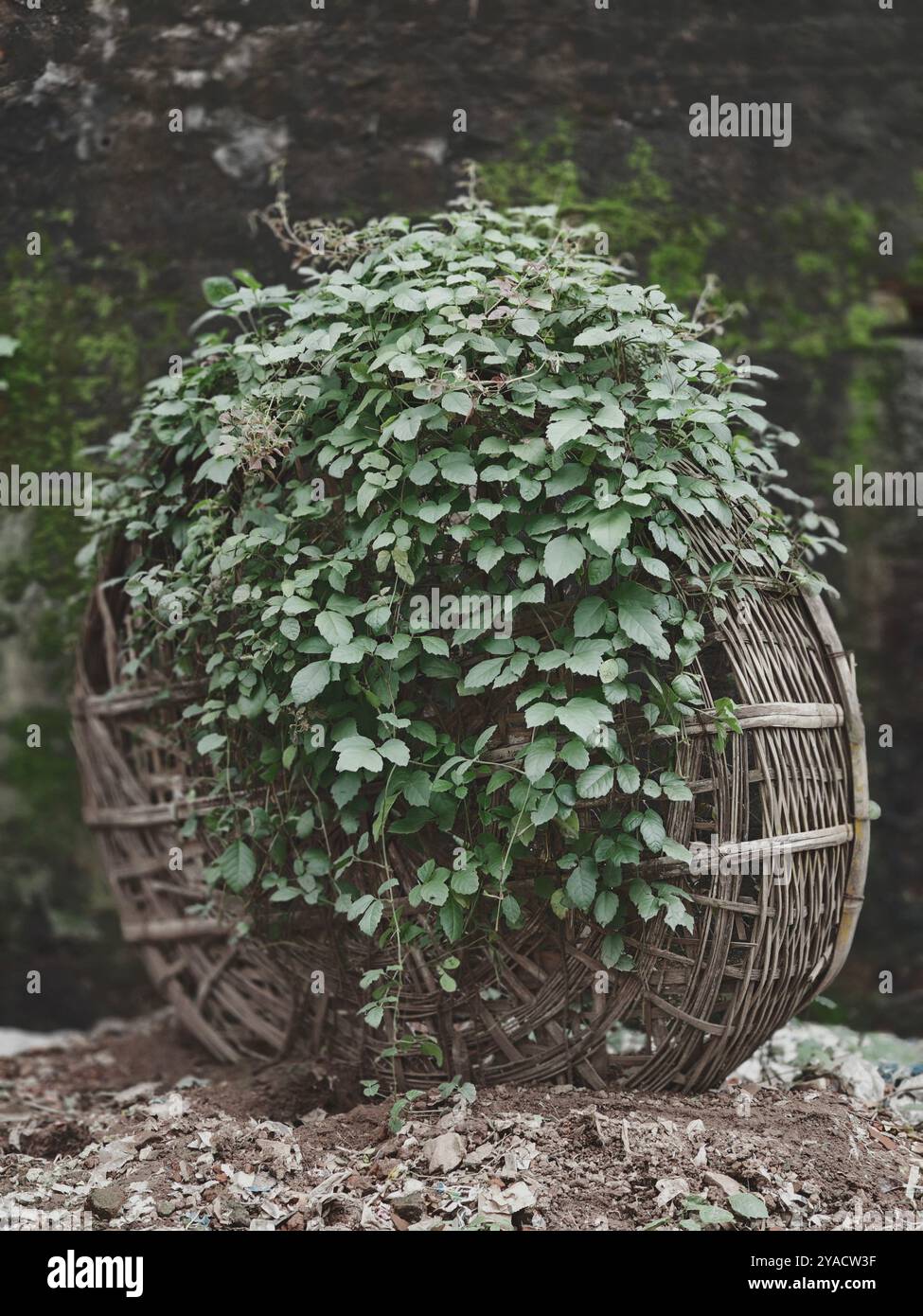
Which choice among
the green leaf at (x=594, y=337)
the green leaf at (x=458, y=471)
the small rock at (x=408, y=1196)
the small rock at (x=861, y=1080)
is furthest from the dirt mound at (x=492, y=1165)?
the green leaf at (x=594, y=337)

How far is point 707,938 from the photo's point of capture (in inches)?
92.9

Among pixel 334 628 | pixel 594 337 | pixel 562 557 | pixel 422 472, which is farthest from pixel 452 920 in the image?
pixel 594 337

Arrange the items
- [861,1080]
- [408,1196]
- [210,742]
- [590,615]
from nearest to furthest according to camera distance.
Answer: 1. [408,1196]
2. [590,615]
3. [210,742]
4. [861,1080]

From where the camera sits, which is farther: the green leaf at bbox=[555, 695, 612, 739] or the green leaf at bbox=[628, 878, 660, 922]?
the green leaf at bbox=[628, 878, 660, 922]

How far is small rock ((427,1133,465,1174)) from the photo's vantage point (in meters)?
2.22

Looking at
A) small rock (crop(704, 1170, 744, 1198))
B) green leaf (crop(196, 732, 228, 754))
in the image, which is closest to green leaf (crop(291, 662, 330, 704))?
green leaf (crop(196, 732, 228, 754))

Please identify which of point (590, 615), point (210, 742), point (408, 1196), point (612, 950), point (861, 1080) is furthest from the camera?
point (861, 1080)

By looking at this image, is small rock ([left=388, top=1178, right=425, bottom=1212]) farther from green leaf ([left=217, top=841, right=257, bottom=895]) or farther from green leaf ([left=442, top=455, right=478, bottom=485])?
green leaf ([left=442, top=455, right=478, bottom=485])

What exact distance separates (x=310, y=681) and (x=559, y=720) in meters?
0.51

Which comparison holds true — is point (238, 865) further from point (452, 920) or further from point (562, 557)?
point (562, 557)

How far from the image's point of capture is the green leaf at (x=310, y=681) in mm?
2285

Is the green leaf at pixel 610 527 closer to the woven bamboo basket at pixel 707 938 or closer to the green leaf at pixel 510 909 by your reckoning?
the woven bamboo basket at pixel 707 938

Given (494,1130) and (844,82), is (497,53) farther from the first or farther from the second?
(494,1130)
